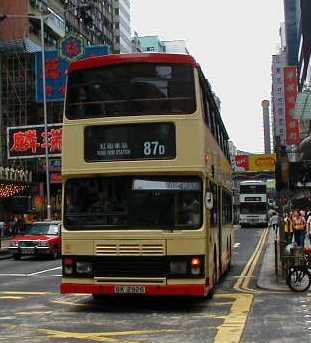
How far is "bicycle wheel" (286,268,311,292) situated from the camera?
1405cm

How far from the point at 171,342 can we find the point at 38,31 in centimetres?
6102

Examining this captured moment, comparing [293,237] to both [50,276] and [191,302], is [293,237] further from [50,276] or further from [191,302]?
[191,302]

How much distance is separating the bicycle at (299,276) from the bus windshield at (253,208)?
48.2m

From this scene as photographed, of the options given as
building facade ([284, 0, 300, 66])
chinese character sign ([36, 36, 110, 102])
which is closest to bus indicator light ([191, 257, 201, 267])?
chinese character sign ([36, 36, 110, 102])

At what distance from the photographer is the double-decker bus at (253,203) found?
62.1 meters

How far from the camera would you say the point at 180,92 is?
11.8 meters

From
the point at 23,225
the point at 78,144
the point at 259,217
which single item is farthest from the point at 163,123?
the point at 259,217

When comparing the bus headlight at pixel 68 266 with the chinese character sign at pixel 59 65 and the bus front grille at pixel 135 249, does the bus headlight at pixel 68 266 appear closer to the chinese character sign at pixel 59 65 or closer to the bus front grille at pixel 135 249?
the bus front grille at pixel 135 249

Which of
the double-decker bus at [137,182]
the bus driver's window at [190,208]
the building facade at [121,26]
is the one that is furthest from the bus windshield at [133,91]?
the building facade at [121,26]

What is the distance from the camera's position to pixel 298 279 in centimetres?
1412

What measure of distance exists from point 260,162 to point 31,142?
37.6 m

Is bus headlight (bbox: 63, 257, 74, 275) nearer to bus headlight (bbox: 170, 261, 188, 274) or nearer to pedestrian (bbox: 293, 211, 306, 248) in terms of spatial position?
bus headlight (bbox: 170, 261, 188, 274)

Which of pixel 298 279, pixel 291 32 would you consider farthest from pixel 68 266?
pixel 291 32

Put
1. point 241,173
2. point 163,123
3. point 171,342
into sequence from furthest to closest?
1. point 241,173
2. point 163,123
3. point 171,342
